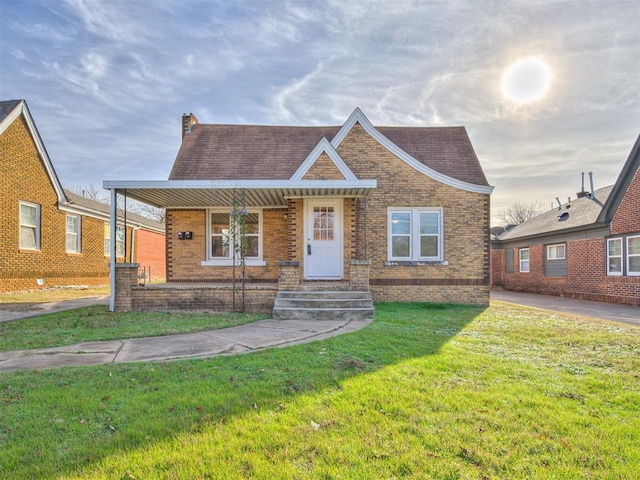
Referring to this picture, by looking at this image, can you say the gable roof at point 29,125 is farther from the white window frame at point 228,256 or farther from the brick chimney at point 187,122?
the white window frame at point 228,256

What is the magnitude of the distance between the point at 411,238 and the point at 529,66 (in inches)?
230

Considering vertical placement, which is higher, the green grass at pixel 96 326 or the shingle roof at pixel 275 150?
the shingle roof at pixel 275 150

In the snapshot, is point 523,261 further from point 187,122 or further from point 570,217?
point 187,122

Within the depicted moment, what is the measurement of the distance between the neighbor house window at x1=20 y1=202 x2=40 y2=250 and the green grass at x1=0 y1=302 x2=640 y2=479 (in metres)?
12.6

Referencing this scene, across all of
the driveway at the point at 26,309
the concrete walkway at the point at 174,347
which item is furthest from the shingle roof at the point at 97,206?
the concrete walkway at the point at 174,347

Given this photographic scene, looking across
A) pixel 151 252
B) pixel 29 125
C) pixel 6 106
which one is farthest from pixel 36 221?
pixel 151 252

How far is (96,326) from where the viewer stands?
7.49 metres

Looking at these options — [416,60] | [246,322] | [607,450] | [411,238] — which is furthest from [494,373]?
[416,60]

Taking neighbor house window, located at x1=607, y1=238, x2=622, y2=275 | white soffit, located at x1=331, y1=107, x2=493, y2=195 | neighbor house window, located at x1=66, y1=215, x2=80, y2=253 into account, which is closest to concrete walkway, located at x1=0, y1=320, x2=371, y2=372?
white soffit, located at x1=331, y1=107, x2=493, y2=195

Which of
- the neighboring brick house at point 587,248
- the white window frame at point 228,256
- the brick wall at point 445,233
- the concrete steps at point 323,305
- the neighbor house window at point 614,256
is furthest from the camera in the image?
the neighbor house window at point 614,256

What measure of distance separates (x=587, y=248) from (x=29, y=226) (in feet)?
73.7

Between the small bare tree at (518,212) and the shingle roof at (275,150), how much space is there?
46.1m

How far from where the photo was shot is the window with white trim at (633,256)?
508 inches

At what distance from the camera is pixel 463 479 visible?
7.43 ft
